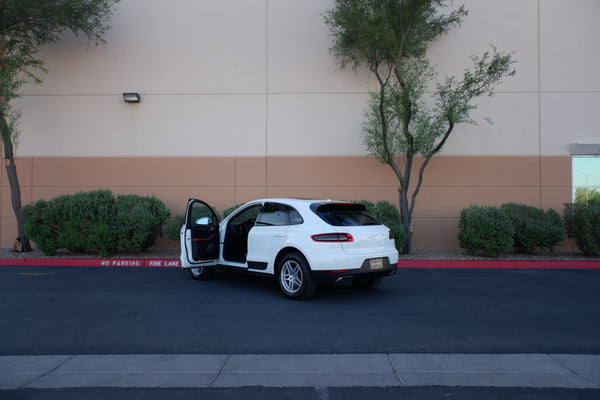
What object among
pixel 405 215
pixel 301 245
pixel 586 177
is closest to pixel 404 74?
pixel 405 215

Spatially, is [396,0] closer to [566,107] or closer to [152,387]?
[566,107]

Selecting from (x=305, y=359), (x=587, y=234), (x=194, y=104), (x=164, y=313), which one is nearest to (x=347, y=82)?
(x=194, y=104)

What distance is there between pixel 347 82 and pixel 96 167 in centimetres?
815

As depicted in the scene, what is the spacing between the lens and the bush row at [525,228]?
1125 cm

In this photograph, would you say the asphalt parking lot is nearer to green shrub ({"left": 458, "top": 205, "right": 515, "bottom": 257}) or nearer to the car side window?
the car side window

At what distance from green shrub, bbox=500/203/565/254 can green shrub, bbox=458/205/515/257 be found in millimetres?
433

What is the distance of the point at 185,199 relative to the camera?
13.7 meters

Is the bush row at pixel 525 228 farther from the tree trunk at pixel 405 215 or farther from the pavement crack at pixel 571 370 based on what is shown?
the pavement crack at pixel 571 370

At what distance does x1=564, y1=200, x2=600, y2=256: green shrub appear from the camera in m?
11.6

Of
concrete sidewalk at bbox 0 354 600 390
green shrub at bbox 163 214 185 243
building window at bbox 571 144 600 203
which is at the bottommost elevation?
concrete sidewalk at bbox 0 354 600 390

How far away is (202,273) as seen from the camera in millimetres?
9016

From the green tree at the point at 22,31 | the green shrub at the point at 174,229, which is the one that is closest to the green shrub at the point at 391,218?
the green shrub at the point at 174,229

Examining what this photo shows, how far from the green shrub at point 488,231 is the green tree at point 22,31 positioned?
11658 mm

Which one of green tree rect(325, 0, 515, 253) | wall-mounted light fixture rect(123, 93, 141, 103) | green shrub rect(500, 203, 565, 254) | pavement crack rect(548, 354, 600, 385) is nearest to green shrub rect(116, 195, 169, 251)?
wall-mounted light fixture rect(123, 93, 141, 103)
